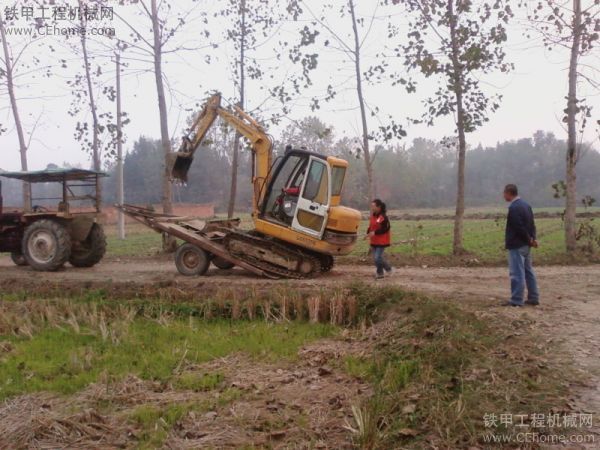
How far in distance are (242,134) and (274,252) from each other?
2863 mm

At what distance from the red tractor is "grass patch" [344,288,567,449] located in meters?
9.07

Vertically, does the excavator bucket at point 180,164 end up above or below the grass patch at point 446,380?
above

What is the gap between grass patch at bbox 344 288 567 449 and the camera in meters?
4.41

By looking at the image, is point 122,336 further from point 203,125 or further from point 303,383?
point 203,125

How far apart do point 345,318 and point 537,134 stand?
73765mm

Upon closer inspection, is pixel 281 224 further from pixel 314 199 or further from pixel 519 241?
pixel 519 241

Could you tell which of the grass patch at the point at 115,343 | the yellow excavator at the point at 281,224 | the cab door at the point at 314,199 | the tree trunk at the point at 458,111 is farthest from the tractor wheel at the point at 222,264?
the tree trunk at the point at 458,111

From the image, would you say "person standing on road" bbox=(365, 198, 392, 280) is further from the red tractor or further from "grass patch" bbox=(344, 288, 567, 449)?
the red tractor

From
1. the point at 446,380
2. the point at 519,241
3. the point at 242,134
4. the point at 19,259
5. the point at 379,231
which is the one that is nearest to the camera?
the point at 446,380

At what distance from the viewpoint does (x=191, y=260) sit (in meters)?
12.4

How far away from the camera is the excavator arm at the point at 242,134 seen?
40.1 ft

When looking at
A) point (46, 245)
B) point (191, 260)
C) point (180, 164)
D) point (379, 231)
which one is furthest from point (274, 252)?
point (46, 245)

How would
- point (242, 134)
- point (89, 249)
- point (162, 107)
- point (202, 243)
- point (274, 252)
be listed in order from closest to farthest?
point (274, 252), point (202, 243), point (242, 134), point (89, 249), point (162, 107)

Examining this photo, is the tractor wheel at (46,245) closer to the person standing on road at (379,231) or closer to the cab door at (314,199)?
the cab door at (314,199)
